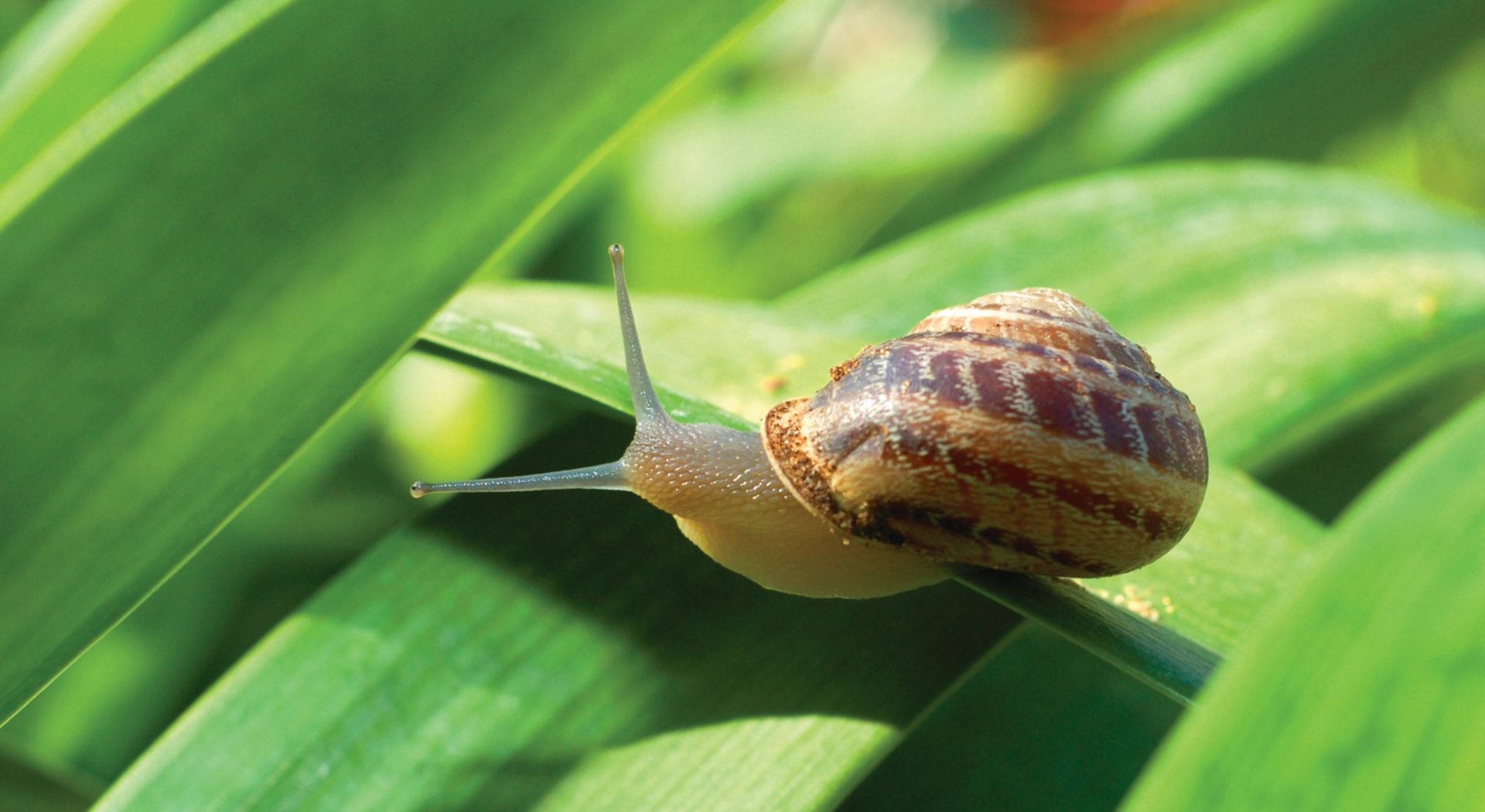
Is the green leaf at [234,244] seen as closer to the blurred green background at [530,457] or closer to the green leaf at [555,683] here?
the blurred green background at [530,457]

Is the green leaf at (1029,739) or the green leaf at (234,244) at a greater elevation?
the green leaf at (234,244)

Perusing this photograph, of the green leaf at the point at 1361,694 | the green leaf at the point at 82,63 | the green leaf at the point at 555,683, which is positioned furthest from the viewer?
the green leaf at the point at 82,63

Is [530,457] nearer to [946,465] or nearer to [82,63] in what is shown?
[946,465]

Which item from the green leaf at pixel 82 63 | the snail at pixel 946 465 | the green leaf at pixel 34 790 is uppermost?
the green leaf at pixel 82 63

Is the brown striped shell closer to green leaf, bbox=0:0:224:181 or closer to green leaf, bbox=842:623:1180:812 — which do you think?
green leaf, bbox=842:623:1180:812

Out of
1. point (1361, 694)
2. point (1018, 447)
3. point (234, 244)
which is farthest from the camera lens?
point (1018, 447)

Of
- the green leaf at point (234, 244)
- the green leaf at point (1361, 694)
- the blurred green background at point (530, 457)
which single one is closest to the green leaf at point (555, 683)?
the blurred green background at point (530, 457)

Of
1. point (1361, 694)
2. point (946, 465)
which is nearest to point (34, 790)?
point (946, 465)
